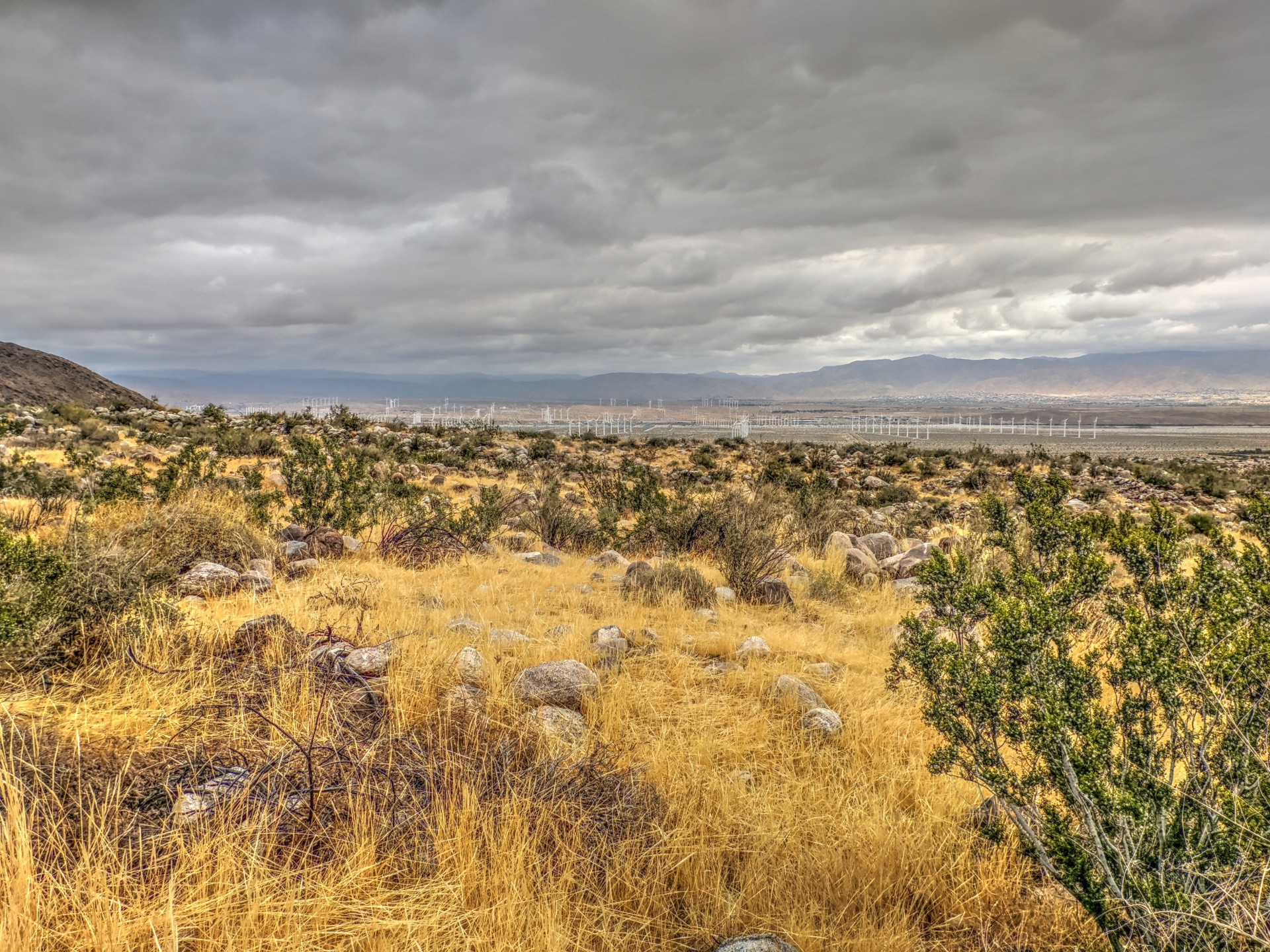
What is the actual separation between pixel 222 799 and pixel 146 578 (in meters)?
3.07

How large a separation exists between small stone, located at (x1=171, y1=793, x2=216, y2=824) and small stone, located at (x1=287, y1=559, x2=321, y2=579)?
167 inches

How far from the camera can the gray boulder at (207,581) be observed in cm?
557

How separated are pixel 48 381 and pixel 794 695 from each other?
199ft

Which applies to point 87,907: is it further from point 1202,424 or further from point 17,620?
point 1202,424

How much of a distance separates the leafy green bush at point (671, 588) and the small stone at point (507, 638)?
1881 millimetres

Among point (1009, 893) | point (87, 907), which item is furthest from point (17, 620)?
point (1009, 893)

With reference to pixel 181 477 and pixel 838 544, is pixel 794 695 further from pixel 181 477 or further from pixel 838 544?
pixel 181 477

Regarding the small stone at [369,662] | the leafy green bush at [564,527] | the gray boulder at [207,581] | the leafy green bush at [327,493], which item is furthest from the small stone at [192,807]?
the leafy green bush at [564,527]

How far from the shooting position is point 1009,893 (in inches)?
104

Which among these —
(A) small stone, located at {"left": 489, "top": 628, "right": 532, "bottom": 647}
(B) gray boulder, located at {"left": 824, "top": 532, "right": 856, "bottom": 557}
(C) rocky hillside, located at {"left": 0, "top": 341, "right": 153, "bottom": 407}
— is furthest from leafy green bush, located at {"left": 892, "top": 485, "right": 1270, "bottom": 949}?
(C) rocky hillside, located at {"left": 0, "top": 341, "right": 153, "bottom": 407}

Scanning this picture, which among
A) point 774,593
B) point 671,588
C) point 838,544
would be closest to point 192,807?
point 671,588

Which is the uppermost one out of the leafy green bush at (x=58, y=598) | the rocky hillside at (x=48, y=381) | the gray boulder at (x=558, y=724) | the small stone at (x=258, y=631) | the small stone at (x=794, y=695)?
the rocky hillside at (x=48, y=381)

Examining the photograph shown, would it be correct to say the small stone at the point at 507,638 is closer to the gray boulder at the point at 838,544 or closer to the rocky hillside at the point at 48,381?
the gray boulder at the point at 838,544

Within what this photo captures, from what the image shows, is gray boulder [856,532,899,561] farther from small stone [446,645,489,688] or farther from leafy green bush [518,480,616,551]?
small stone [446,645,489,688]
